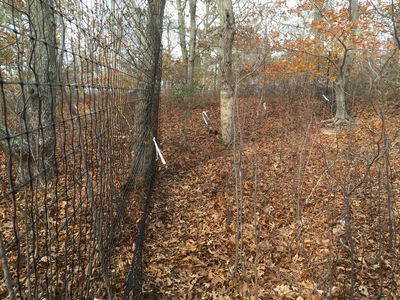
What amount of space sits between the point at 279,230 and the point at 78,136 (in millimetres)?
2858

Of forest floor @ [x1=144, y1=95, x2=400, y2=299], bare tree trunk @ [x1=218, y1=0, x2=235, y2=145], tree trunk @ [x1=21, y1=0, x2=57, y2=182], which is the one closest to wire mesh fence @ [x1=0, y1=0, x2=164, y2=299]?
tree trunk @ [x1=21, y1=0, x2=57, y2=182]

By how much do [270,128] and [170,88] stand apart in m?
6.72

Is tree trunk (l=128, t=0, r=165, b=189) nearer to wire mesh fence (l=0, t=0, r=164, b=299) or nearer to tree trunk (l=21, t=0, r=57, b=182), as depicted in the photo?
wire mesh fence (l=0, t=0, r=164, b=299)

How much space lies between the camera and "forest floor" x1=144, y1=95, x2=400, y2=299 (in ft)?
8.02

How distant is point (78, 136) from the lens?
291 cm

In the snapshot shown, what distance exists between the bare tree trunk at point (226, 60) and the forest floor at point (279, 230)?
1.71 metres

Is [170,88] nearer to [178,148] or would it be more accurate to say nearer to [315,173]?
[178,148]

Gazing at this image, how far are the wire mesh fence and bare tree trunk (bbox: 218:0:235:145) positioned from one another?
2849mm

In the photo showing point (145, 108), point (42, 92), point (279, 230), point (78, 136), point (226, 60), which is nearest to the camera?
point (42, 92)

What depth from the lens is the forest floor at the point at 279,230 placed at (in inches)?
96.2

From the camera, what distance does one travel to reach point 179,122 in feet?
35.6

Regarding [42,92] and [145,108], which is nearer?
[42,92]

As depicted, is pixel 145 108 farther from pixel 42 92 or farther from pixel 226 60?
pixel 226 60


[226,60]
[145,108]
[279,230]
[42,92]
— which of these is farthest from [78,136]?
[226,60]
